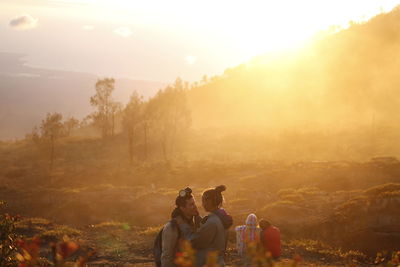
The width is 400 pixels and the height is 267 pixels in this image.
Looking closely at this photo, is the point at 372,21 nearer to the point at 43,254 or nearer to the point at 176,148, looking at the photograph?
the point at 176,148

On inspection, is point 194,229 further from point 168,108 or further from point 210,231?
point 168,108

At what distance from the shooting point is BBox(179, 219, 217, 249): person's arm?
7.12 m

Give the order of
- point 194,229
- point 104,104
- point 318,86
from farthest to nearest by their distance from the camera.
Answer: point 318,86 < point 104,104 < point 194,229

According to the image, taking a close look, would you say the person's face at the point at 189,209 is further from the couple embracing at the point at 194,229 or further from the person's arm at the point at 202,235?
the person's arm at the point at 202,235

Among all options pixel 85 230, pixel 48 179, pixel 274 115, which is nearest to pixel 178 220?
pixel 85 230

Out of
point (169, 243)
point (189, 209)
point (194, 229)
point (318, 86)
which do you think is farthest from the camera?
point (318, 86)

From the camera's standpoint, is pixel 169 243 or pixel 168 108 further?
pixel 168 108

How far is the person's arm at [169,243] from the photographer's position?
23.3 feet

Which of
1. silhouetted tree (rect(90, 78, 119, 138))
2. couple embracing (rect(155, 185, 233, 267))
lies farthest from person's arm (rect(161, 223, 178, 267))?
silhouetted tree (rect(90, 78, 119, 138))

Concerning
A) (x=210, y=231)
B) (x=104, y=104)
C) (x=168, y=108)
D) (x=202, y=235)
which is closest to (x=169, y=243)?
(x=202, y=235)

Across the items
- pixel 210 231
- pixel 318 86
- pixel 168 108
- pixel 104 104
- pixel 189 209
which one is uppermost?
pixel 318 86

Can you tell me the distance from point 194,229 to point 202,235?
1.72ft

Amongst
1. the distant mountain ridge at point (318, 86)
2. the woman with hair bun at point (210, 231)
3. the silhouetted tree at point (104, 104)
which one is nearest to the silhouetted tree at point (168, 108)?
the silhouetted tree at point (104, 104)

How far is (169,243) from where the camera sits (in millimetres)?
7090
